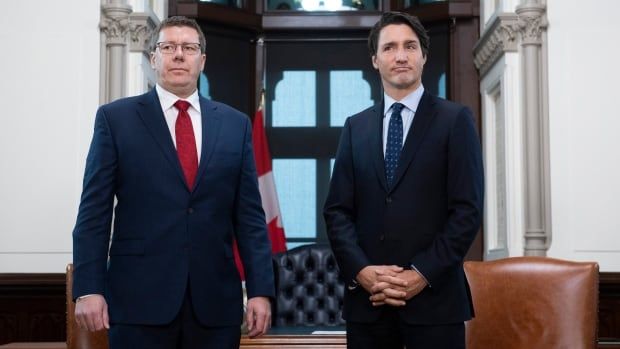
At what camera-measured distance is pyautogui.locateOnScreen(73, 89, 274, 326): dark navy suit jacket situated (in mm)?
2371

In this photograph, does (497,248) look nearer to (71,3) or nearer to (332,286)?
(332,286)

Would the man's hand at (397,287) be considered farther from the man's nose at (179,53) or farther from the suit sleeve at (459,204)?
the man's nose at (179,53)

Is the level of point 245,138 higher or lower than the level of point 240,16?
lower

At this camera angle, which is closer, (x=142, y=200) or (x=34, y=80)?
(x=142, y=200)

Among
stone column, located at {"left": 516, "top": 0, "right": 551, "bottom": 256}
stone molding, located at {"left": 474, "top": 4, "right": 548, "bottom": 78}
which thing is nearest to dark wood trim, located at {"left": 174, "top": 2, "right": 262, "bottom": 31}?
Result: stone molding, located at {"left": 474, "top": 4, "right": 548, "bottom": 78}

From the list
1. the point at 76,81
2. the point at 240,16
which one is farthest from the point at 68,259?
the point at 240,16

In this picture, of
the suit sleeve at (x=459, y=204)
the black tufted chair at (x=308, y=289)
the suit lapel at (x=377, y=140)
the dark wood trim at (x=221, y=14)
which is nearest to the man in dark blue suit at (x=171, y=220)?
the suit lapel at (x=377, y=140)

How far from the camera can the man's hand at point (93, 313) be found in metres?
2.31

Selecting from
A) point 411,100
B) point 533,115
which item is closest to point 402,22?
point 411,100

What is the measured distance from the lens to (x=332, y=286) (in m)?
5.75

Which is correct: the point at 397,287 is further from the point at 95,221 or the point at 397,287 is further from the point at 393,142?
the point at 95,221

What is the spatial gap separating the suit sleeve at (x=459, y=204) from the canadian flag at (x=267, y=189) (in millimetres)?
3389

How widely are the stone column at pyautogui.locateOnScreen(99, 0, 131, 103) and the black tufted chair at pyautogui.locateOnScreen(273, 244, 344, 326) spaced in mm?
1468

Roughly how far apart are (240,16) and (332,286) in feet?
6.50
